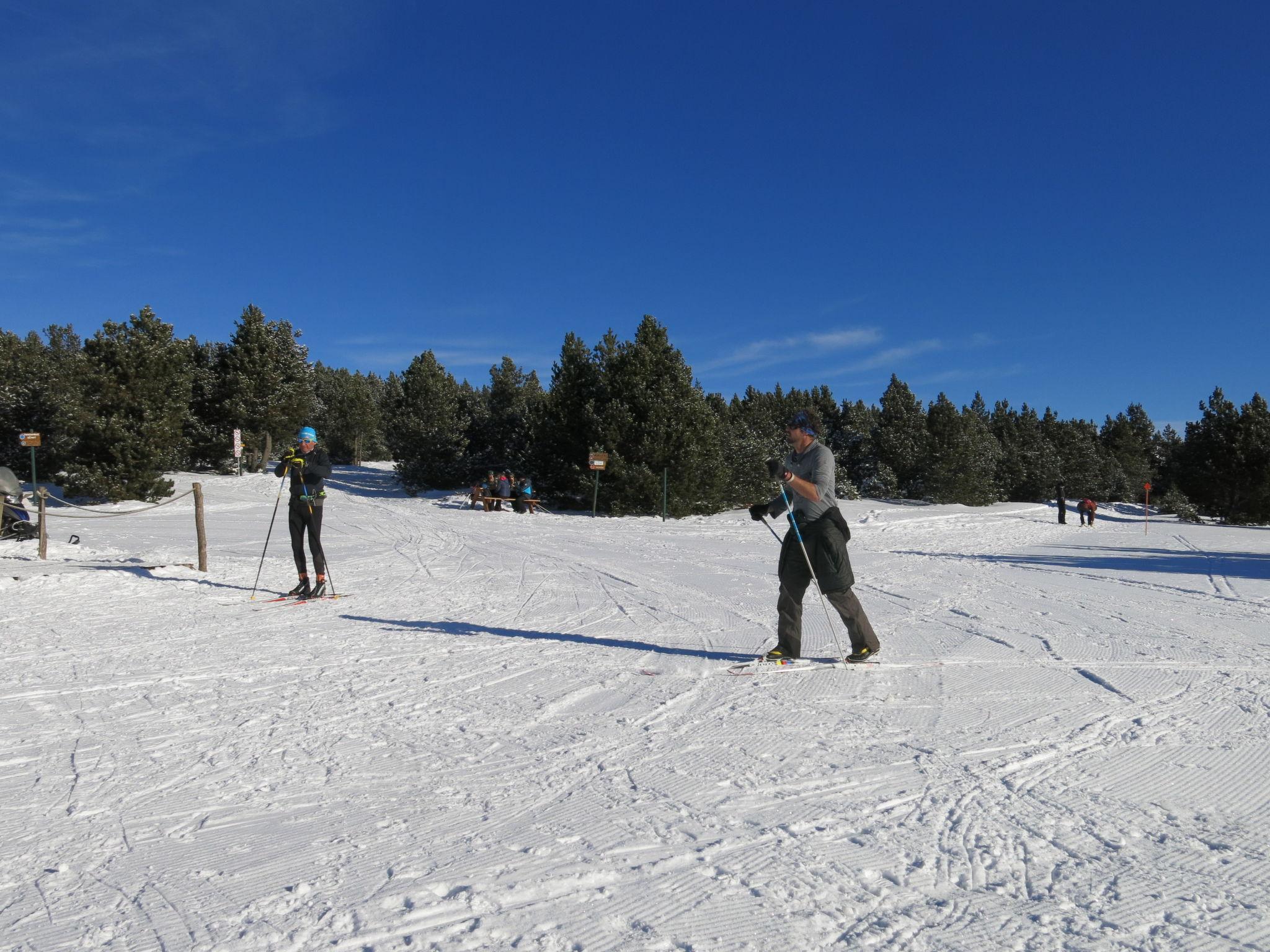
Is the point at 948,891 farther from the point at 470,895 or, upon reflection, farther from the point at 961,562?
the point at 961,562

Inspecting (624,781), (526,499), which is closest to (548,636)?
(624,781)

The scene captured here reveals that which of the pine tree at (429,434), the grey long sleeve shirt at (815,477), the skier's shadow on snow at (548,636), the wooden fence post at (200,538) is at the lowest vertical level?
the skier's shadow on snow at (548,636)

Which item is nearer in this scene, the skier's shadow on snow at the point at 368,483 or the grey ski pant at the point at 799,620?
the grey ski pant at the point at 799,620

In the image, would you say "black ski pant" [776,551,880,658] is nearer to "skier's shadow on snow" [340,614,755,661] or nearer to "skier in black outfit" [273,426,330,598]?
"skier's shadow on snow" [340,614,755,661]

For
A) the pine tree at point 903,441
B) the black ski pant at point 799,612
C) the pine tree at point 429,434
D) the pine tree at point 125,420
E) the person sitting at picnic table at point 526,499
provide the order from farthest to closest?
1. the pine tree at point 903,441
2. the pine tree at point 429,434
3. the person sitting at picnic table at point 526,499
4. the pine tree at point 125,420
5. the black ski pant at point 799,612

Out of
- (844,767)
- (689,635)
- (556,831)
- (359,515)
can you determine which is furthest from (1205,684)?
(359,515)

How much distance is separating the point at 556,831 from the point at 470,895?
0.53m

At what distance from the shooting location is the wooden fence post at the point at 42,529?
1233 cm

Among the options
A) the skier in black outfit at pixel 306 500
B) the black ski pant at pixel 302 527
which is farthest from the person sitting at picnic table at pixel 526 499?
the black ski pant at pixel 302 527

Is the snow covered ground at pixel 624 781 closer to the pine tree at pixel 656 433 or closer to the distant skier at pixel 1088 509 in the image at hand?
the pine tree at pixel 656 433

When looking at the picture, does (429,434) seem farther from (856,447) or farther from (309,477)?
(856,447)

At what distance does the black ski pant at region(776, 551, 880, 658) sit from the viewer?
18.7ft

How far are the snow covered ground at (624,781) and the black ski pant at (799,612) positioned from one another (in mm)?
250

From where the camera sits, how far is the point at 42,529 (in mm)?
12367
